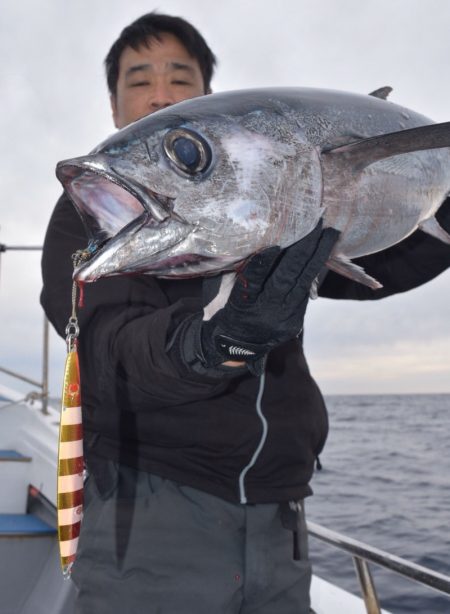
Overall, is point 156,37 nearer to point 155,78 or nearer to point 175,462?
point 155,78

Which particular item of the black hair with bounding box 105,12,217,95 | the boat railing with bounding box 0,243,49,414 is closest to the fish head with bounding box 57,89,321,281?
the black hair with bounding box 105,12,217,95

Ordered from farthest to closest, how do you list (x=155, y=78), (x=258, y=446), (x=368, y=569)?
(x=368, y=569), (x=155, y=78), (x=258, y=446)

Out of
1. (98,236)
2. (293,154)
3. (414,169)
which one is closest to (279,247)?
(293,154)

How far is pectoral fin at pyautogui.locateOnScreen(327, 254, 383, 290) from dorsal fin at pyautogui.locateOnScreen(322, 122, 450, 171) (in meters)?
0.28

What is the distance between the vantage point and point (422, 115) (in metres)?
2.09

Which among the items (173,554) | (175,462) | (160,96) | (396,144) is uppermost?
(160,96)

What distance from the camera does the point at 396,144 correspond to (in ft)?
5.05

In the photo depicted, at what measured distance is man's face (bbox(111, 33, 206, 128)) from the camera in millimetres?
2875

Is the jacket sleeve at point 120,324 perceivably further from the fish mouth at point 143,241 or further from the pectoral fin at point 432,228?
the pectoral fin at point 432,228

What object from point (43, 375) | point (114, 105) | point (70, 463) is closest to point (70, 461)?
point (70, 463)

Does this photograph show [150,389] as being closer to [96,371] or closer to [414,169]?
[96,371]

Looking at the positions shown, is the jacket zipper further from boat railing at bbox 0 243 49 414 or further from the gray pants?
boat railing at bbox 0 243 49 414

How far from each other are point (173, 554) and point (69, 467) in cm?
74

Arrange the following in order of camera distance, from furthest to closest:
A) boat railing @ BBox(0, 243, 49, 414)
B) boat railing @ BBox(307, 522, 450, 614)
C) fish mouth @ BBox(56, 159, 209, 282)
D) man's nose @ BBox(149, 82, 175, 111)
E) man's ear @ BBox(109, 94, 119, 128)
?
boat railing @ BBox(0, 243, 49, 414)
man's ear @ BBox(109, 94, 119, 128)
man's nose @ BBox(149, 82, 175, 111)
boat railing @ BBox(307, 522, 450, 614)
fish mouth @ BBox(56, 159, 209, 282)
